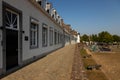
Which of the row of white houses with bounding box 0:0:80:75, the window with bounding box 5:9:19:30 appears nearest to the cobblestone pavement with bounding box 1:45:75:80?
the row of white houses with bounding box 0:0:80:75

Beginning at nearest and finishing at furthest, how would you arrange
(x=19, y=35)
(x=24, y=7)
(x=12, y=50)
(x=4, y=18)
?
(x=4, y=18), (x=12, y=50), (x=19, y=35), (x=24, y=7)

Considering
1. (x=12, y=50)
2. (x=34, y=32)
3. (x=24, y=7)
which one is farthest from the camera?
(x=34, y=32)

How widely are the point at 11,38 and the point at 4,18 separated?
1264mm

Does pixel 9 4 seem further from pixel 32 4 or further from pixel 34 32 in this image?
pixel 34 32

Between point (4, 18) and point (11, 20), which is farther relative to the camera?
point (11, 20)

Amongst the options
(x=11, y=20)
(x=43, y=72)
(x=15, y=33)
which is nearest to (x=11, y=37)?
(x=15, y=33)

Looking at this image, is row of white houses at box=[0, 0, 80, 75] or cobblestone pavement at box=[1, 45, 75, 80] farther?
row of white houses at box=[0, 0, 80, 75]

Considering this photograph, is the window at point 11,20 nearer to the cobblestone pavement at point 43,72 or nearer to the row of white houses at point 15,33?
the row of white houses at point 15,33

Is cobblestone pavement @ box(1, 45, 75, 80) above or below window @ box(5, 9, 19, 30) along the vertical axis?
below

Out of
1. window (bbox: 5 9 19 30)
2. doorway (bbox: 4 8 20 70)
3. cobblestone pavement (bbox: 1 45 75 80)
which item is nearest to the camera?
cobblestone pavement (bbox: 1 45 75 80)

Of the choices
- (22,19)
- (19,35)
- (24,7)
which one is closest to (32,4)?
(24,7)

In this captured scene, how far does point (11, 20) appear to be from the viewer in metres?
8.84

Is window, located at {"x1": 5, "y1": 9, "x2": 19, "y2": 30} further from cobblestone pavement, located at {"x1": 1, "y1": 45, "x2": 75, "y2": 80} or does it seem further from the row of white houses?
cobblestone pavement, located at {"x1": 1, "y1": 45, "x2": 75, "y2": 80}

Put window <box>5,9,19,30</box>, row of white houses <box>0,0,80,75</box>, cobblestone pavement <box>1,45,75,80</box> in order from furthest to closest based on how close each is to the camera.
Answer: window <box>5,9,19,30</box>
row of white houses <box>0,0,80,75</box>
cobblestone pavement <box>1,45,75,80</box>
